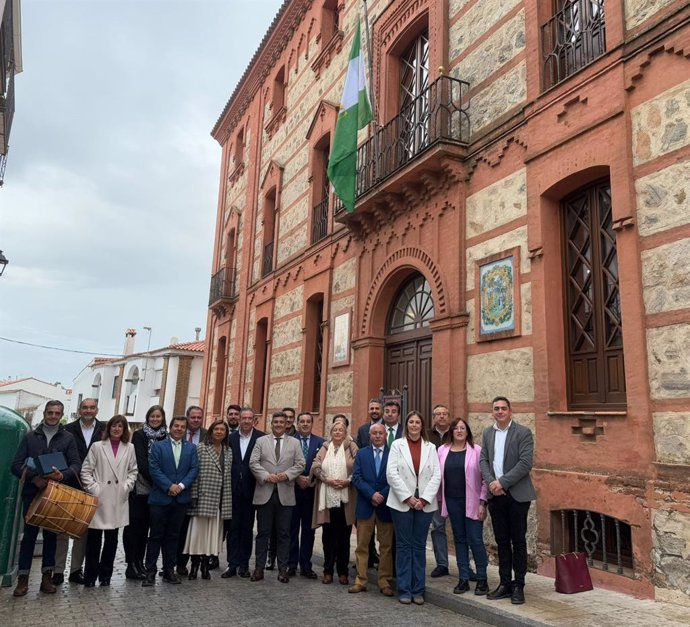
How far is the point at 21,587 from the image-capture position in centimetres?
558

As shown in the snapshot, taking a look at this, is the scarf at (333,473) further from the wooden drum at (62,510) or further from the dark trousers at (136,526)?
the wooden drum at (62,510)

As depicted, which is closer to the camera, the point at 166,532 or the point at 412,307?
the point at 166,532

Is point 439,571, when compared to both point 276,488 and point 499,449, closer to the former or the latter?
point 499,449

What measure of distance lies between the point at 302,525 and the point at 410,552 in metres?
1.62

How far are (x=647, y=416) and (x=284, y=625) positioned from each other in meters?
3.76

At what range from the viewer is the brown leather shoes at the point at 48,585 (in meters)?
5.69

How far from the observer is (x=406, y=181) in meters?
9.58

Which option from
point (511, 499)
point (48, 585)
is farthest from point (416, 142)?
point (48, 585)

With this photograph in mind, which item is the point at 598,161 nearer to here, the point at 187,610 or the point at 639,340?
the point at 639,340

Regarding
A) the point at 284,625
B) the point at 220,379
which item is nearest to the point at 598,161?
the point at 284,625

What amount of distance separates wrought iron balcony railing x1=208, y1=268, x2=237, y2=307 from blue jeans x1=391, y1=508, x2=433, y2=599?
1399 centimetres

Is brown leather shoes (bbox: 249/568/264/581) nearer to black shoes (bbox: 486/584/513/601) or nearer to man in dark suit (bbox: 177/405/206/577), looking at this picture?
man in dark suit (bbox: 177/405/206/577)

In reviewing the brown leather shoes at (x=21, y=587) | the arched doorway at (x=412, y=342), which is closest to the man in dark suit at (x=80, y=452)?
the brown leather shoes at (x=21, y=587)

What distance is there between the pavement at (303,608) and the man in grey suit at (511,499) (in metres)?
0.21
